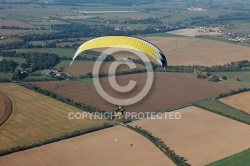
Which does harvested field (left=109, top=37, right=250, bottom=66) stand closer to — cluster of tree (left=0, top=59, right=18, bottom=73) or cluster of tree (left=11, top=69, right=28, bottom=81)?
cluster of tree (left=0, top=59, right=18, bottom=73)

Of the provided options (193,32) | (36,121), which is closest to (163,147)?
(36,121)

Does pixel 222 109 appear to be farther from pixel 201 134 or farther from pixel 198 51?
pixel 198 51

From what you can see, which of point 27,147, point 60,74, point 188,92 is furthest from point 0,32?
point 27,147


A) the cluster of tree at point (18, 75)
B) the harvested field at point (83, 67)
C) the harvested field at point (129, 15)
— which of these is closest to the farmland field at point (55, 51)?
the harvested field at point (83, 67)

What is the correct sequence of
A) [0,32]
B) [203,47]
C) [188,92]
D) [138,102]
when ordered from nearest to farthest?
[138,102]
[188,92]
[203,47]
[0,32]

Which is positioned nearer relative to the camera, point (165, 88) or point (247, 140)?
point (247, 140)

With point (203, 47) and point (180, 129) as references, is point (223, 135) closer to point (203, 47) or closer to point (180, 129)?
point (180, 129)

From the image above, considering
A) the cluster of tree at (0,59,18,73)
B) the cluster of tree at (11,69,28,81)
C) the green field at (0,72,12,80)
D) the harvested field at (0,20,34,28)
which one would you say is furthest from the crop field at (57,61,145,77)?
the harvested field at (0,20,34,28)

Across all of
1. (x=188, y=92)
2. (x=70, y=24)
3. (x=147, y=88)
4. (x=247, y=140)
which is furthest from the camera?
(x=70, y=24)
